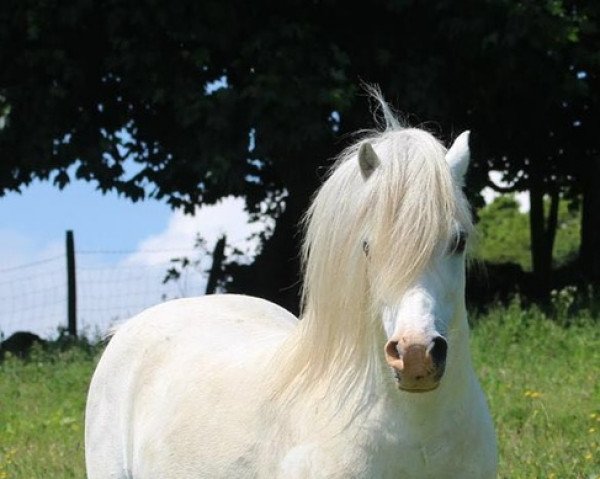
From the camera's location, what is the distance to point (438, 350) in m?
3.04

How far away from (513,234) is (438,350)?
1791cm

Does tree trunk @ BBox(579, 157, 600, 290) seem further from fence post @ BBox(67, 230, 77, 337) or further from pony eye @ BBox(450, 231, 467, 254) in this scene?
pony eye @ BBox(450, 231, 467, 254)

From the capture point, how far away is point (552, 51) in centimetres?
1130

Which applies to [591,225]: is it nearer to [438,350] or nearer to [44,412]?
[44,412]

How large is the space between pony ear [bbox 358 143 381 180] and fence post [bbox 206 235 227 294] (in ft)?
35.7

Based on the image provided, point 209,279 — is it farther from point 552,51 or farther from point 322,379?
point 322,379

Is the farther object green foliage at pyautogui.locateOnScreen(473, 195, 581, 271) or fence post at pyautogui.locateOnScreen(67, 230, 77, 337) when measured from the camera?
green foliage at pyautogui.locateOnScreen(473, 195, 581, 271)

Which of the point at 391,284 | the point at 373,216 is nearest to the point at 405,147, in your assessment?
the point at 373,216

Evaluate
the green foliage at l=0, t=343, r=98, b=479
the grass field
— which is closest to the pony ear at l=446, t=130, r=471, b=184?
the grass field

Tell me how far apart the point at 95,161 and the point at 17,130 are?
877 millimetres

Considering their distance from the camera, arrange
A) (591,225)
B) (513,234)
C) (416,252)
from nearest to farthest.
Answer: (416,252), (591,225), (513,234)

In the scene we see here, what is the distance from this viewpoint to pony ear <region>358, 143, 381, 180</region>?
336 centimetres

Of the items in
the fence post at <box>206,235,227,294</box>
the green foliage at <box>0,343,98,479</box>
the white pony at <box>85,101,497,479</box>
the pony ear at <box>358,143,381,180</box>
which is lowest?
the green foliage at <box>0,343,98,479</box>

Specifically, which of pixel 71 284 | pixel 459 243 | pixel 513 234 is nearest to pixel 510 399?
pixel 459 243
